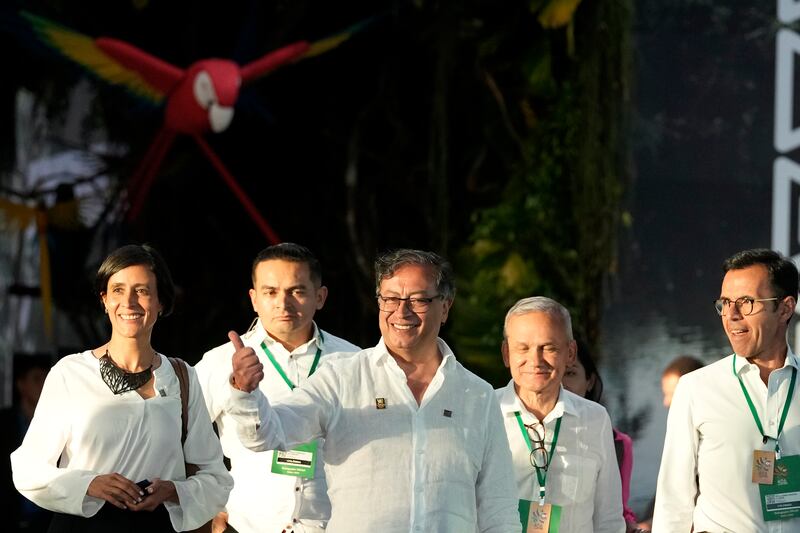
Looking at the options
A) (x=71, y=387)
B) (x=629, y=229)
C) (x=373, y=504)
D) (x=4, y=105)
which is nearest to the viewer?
(x=373, y=504)

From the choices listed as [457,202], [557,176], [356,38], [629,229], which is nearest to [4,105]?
[356,38]

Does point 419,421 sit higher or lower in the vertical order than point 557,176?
lower

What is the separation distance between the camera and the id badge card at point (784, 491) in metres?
4.11

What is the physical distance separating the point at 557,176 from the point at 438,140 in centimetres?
107

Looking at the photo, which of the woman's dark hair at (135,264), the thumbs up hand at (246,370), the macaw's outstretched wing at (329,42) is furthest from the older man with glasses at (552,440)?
the macaw's outstretched wing at (329,42)

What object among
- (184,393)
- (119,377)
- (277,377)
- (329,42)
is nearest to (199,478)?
(184,393)

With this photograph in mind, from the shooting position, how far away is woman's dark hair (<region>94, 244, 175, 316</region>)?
157 inches

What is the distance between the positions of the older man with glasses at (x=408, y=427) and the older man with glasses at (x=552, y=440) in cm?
49

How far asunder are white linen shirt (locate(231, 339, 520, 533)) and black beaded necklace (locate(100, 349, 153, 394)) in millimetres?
516

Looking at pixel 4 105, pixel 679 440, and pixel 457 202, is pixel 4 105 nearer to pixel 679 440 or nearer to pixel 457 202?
pixel 457 202

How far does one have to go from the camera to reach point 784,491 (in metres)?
4.14

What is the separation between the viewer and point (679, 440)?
4.28 metres

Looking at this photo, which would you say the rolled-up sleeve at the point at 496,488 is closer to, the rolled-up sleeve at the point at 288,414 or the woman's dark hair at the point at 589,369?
the rolled-up sleeve at the point at 288,414

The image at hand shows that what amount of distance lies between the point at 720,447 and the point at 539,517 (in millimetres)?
574
